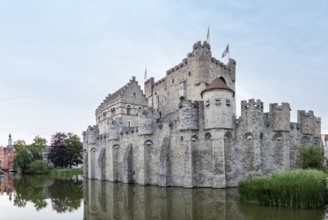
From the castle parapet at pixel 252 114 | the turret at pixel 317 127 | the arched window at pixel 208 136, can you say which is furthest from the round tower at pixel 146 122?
the turret at pixel 317 127

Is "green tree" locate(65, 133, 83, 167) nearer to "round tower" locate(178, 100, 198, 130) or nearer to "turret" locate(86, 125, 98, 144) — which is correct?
"turret" locate(86, 125, 98, 144)

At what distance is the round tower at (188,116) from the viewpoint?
28.0 meters

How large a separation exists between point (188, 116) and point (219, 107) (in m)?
2.76

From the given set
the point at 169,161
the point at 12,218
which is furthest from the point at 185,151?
the point at 12,218

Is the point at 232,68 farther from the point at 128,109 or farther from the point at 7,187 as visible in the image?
the point at 7,187

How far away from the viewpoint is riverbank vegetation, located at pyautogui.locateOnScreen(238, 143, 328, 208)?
53.9 ft

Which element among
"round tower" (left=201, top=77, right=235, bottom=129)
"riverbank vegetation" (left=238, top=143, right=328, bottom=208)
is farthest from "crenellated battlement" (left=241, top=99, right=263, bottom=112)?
"riverbank vegetation" (left=238, top=143, right=328, bottom=208)

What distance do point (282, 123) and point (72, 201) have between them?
1836cm

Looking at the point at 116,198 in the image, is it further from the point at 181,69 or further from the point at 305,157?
the point at 181,69

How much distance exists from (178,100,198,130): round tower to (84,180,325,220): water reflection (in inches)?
244

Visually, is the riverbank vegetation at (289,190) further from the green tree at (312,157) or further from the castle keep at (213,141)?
the castle keep at (213,141)

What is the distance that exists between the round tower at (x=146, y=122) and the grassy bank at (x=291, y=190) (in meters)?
14.7

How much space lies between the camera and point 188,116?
28031mm

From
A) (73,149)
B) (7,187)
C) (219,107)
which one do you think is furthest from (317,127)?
(73,149)
